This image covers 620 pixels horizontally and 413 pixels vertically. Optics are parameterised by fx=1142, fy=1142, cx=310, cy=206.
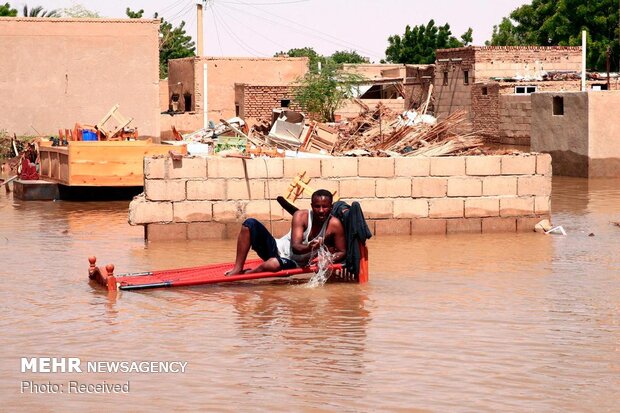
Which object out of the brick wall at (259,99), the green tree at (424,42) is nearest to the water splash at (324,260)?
the brick wall at (259,99)

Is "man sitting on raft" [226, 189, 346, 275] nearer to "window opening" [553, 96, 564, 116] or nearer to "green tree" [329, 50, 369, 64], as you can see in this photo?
Result: "window opening" [553, 96, 564, 116]

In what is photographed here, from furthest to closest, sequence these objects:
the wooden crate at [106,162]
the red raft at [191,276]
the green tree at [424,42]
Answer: the green tree at [424,42] < the wooden crate at [106,162] < the red raft at [191,276]

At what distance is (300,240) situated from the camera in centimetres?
977

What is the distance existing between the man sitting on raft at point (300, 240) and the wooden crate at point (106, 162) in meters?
7.44

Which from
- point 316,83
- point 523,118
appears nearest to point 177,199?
point 523,118

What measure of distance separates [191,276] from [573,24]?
48.2m

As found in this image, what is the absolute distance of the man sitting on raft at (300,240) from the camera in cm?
971

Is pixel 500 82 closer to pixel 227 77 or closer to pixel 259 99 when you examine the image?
pixel 259 99

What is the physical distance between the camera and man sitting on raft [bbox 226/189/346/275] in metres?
9.71

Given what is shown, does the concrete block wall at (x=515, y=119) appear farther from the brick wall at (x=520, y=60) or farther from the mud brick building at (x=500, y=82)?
the brick wall at (x=520, y=60)

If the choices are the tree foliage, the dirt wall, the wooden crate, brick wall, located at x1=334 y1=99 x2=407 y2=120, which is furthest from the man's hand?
the tree foliage

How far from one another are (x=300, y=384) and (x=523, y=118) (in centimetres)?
2379

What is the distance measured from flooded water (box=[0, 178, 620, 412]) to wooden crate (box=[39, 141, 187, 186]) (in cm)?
402

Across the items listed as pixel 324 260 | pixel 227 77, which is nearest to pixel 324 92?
pixel 227 77
